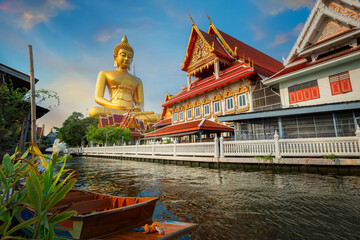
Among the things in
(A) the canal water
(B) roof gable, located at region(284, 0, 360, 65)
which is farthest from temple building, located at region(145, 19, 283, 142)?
(A) the canal water

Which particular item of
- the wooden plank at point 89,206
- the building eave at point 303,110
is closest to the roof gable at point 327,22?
the building eave at point 303,110

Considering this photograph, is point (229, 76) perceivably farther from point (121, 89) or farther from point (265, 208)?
point (121, 89)

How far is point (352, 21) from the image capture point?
1125 cm

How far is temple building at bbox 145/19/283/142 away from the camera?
16056 millimetres

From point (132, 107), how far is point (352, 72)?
132 feet

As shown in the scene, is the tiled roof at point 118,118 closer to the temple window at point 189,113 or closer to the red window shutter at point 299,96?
the temple window at point 189,113

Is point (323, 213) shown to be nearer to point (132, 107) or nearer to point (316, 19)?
point (316, 19)

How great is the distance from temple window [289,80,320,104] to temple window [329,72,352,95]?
801mm

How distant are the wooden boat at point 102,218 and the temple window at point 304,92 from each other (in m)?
13.2

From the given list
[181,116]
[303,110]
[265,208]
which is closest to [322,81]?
[303,110]

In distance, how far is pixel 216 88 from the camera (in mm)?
19312

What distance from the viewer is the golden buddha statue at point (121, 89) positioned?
4266cm

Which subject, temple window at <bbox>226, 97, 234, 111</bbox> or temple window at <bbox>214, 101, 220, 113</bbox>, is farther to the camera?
temple window at <bbox>214, 101, 220, 113</bbox>

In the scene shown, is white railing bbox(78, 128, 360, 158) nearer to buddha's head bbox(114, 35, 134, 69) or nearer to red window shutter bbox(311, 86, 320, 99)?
red window shutter bbox(311, 86, 320, 99)
